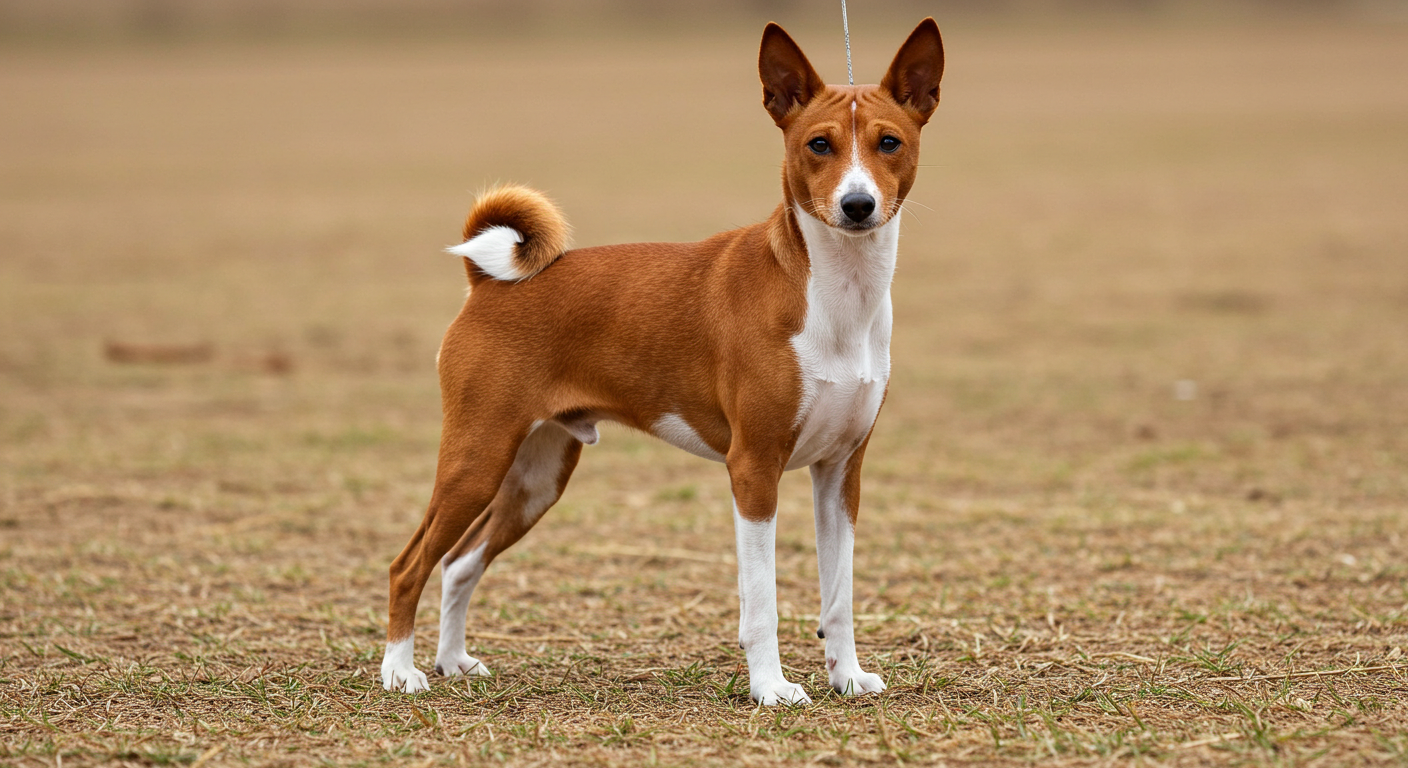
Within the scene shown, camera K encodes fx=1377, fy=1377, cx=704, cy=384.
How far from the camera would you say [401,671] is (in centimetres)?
564

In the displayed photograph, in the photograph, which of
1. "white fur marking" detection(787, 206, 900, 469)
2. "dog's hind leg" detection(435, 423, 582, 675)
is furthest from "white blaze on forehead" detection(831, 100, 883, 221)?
"dog's hind leg" detection(435, 423, 582, 675)

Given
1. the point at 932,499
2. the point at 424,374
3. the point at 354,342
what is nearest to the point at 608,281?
the point at 932,499

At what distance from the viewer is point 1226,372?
489 inches

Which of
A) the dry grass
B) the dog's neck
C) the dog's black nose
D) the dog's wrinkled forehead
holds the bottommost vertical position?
the dry grass

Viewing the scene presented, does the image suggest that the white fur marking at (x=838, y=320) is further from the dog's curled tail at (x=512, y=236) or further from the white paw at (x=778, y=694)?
the dog's curled tail at (x=512, y=236)

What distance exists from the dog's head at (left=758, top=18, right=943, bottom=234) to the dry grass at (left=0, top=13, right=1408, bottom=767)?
5.11 feet

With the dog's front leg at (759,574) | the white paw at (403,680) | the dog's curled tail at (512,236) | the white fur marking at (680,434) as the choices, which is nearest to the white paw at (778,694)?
the dog's front leg at (759,574)

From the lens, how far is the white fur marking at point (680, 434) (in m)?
5.50

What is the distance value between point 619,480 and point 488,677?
3977 mm

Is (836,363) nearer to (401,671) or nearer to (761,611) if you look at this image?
(761,611)

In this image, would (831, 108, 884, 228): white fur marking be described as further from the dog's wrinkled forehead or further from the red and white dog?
the dog's wrinkled forehead

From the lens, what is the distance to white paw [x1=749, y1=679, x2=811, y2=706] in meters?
5.23

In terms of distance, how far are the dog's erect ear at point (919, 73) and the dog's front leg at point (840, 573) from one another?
1357 millimetres

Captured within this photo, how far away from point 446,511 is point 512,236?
117 centimetres
